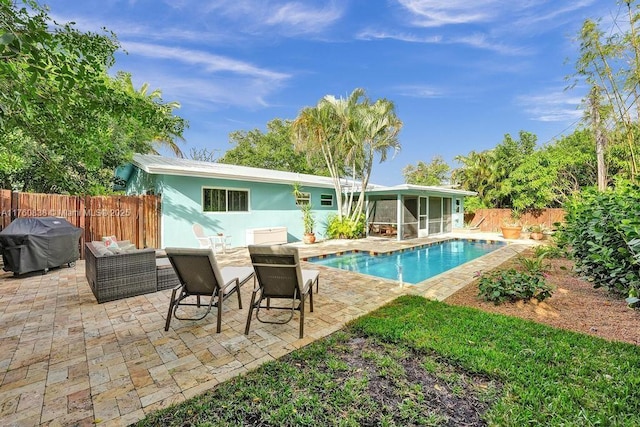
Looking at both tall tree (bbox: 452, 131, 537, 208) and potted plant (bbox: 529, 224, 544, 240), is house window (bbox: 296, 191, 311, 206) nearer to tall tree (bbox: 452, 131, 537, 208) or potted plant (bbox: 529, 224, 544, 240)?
potted plant (bbox: 529, 224, 544, 240)

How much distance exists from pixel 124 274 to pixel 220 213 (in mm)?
5856

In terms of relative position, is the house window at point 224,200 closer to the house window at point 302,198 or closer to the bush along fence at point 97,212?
the bush along fence at point 97,212

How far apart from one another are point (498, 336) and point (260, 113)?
84.6 feet

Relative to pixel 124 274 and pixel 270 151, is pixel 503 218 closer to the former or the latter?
pixel 270 151

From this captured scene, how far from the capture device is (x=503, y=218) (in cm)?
1936

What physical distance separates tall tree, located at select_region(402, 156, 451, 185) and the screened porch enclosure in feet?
57.1

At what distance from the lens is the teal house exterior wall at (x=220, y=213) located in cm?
955

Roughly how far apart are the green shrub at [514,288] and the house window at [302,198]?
9.42 metres

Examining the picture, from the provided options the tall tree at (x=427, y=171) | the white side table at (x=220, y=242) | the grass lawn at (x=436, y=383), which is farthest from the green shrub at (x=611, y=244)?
the tall tree at (x=427, y=171)

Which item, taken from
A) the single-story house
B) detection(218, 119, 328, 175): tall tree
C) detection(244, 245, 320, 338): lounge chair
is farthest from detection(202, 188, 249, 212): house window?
detection(218, 119, 328, 175): tall tree

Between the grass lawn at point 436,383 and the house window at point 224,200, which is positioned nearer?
the grass lawn at point 436,383

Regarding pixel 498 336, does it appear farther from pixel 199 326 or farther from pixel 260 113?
pixel 260 113

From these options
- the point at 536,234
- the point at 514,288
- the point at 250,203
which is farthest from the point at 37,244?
the point at 536,234

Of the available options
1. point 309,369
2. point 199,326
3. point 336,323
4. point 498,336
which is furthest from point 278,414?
point 498,336
